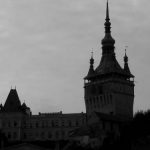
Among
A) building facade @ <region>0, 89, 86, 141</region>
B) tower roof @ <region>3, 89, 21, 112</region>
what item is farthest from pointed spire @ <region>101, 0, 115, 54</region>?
tower roof @ <region>3, 89, 21, 112</region>

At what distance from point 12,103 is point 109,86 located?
2630 centimetres

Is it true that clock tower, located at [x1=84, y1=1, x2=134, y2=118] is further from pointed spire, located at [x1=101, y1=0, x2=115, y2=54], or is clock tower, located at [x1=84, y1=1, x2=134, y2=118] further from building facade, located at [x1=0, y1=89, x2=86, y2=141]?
building facade, located at [x1=0, y1=89, x2=86, y2=141]

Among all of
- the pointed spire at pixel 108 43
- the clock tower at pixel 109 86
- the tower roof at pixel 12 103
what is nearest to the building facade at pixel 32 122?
the tower roof at pixel 12 103

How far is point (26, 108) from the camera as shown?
171375mm

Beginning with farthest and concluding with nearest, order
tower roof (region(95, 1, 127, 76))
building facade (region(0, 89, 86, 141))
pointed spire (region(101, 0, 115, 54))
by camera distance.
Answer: building facade (region(0, 89, 86, 141))
pointed spire (region(101, 0, 115, 54))
tower roof (region(95, 1, 127, 76))

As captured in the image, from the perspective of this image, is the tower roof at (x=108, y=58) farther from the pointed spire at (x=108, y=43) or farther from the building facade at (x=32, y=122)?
the building facade at (x=32, y=122)

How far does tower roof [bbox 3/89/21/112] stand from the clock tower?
59.9 feet

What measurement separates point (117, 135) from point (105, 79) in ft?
94.3

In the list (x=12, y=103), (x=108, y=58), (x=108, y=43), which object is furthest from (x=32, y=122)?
(x=108, y=43)

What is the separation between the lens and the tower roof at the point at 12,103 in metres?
164

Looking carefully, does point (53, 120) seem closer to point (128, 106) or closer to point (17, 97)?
point (17, 97)

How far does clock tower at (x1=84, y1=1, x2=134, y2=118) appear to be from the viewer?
5792 inches

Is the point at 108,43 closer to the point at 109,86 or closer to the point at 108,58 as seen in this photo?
the point at 108,58

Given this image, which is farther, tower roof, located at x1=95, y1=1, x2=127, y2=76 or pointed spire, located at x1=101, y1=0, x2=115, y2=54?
pointed spire, located at x1=101, y1=0, x2=115, y2=54
